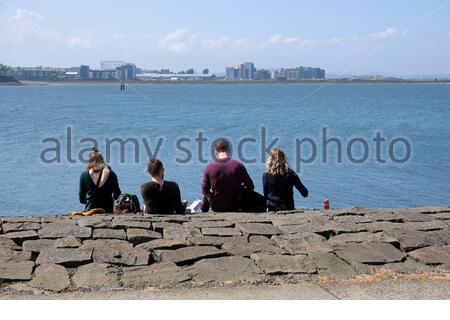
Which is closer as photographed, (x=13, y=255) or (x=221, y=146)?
(x=13, y=255)

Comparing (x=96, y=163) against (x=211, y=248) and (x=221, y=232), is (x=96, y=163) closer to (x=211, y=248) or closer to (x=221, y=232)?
(x=221, y=232)

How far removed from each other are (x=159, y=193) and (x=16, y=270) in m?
3.00

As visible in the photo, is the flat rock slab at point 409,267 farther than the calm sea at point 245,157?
No

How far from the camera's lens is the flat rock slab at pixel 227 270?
5.97 meters

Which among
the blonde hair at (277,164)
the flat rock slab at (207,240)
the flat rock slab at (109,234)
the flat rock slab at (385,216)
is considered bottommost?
the flat rock slab at (207,240)

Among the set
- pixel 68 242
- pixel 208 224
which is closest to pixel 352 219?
pixel 208 224

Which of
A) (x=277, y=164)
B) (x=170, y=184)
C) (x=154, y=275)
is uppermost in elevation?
(x=277, y=164)

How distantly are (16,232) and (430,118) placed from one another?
57.9m

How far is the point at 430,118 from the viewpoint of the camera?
6225cm

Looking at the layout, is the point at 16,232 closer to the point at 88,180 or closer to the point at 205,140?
the point at 88,180

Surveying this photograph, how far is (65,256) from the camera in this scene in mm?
6539

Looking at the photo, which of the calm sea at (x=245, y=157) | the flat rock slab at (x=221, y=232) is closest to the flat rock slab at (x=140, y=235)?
the flat rock slab at (x=221, y=232)

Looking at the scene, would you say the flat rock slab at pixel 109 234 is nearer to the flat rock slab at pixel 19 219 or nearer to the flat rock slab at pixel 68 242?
the flat rock slab at pixel 68 242
